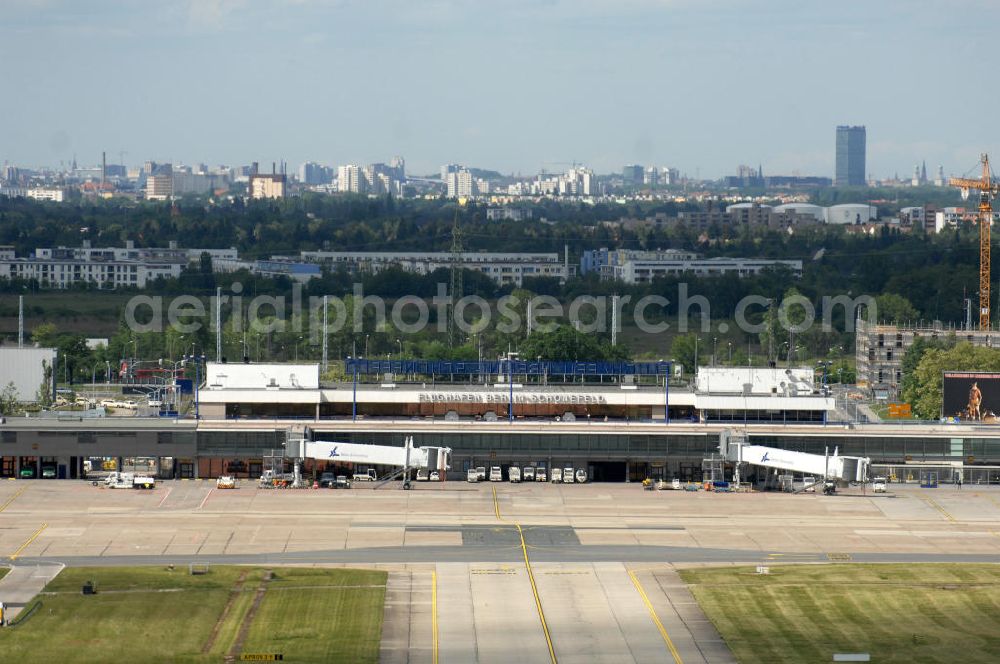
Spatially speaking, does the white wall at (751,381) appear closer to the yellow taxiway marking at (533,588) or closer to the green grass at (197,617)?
the yellow taxiway marking at (533,588)

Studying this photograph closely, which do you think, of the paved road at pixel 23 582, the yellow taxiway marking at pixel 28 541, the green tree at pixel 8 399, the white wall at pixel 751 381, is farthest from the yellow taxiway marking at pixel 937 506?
the green tree at pixel 8 399

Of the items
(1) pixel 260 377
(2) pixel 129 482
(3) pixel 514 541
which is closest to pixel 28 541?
(2) pixel 129 482

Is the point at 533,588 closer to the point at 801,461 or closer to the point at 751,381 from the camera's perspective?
the point at 801,461

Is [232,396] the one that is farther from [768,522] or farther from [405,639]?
[405,639]

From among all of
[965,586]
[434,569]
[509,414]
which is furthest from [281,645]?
[509,414]

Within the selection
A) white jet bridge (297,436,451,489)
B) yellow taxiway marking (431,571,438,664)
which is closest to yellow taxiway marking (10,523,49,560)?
white jet bridge (297,436,451,489)

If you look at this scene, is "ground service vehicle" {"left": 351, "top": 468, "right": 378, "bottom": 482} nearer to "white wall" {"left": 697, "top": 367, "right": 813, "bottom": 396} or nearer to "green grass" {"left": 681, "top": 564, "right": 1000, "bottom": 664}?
"white wall" {"left": 697, "top": 367, "right": 813, "bottom": 396}
